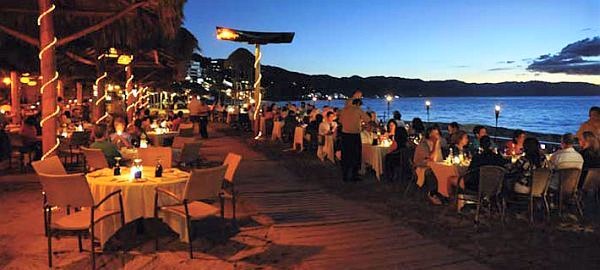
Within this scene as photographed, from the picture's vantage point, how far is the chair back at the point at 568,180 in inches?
265

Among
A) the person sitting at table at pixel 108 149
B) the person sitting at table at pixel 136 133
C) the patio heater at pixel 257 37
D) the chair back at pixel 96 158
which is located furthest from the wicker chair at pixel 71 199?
the patio heater at pixel 257 37

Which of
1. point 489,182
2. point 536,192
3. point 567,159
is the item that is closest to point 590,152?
point 567,159

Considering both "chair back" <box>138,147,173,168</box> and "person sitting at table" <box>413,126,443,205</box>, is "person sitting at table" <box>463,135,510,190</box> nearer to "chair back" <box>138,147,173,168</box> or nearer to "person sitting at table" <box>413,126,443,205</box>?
"person sitting at table" <box>413,126,443,205</box>

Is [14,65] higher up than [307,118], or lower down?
higher up

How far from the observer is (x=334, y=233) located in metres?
6.16

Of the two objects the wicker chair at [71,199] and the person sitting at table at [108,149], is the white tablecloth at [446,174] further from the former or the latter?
the person sitting at table at [108,149]

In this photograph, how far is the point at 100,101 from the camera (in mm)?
15930

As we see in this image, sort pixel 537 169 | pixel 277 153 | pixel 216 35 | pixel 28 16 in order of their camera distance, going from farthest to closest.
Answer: pixel 216 35 → pixel 277 153 → pixel 28 16 → pixel 537 169

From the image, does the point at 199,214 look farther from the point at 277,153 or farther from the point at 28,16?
the point at 277,153

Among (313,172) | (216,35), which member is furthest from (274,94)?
(313,172)

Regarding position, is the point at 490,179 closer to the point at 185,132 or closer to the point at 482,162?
the point at 482,162

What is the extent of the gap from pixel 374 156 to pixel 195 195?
5193 millimetres

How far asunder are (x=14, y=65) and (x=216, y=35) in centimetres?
582

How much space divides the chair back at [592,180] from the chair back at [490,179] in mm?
1287
